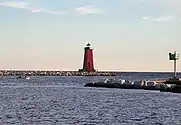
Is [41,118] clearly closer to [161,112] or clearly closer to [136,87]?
[161,112]

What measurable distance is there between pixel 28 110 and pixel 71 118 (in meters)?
7.60

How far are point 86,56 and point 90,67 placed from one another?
7.39 m

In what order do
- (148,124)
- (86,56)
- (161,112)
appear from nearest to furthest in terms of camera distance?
1. (148,124)
2. (161,112)
3. (86,56)

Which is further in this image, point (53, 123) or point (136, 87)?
point (136, 87)

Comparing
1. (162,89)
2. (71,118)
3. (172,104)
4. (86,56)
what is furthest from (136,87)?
(86,56)

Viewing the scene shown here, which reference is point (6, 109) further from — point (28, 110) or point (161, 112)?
point (161, 112)

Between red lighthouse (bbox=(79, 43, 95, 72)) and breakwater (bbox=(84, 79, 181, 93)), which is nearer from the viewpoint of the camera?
breakwater (bbox=(84, 79, 181, 93))

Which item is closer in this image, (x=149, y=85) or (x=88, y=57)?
(x=149, y=85)

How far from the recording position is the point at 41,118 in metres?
40.0

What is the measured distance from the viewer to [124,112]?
1746 inches

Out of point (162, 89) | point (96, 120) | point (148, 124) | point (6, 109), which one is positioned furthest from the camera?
point (162, 89)

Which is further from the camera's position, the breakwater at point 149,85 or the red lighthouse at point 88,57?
the red lighthouse at point 88,57

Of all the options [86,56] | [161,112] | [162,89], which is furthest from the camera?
[86,56]

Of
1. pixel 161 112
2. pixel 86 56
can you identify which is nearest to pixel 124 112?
pixel 161 112
